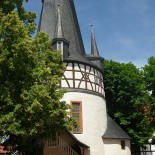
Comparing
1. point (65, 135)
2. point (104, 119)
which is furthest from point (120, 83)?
point (65, 135)

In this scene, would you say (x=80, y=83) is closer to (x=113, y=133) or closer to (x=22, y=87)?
(x=113, y=133)

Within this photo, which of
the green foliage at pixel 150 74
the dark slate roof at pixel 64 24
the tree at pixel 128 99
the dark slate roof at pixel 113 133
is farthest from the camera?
the tree at pixel 128 99

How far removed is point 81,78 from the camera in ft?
94.1

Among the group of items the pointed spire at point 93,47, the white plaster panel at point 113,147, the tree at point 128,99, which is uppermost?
the pointed spire at point 93,47

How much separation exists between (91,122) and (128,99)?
8257 millimetres

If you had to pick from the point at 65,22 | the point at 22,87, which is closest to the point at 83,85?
the point at 65,22

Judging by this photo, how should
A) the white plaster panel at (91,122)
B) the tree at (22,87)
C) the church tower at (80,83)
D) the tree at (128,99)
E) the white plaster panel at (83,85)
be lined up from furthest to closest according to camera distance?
1. the tree at (128,99)
2. the white plaster panel at (83,85)
3. the church tower at (80,83)
4. the white plaster panel at (91,122)
5. the tree at (22,87)

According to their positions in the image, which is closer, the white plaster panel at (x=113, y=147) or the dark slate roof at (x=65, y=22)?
the white plaster panel at (x=113, y=147)

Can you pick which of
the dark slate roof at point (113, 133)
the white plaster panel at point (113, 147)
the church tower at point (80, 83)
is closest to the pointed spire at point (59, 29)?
the church tower at point (80, 83)

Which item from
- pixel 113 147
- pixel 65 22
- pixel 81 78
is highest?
pixel 65 22

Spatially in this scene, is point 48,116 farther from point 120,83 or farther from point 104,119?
point 120,83

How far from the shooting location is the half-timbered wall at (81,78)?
2816 cm

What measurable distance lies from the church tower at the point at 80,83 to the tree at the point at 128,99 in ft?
11.6

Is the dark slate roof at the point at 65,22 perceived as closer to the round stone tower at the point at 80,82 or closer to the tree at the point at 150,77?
the round stone tower at the point at 80,82
